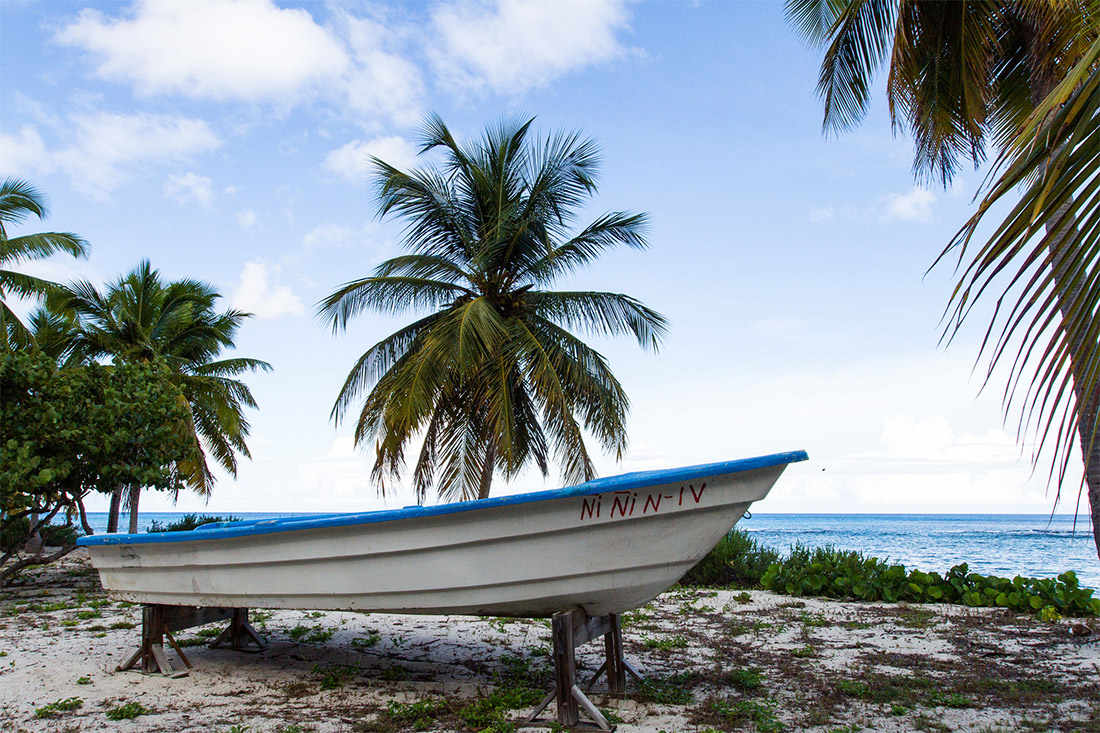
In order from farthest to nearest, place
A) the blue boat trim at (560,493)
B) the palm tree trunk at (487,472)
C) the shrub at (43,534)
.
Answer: the shrub at (43,534)
the palm tree trunk at (487,472)
the blue boat trim at (560,493)

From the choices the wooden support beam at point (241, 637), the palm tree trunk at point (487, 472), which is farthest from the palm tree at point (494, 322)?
the wooden support beam at point (241, 637)

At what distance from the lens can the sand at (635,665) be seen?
13.9 feet

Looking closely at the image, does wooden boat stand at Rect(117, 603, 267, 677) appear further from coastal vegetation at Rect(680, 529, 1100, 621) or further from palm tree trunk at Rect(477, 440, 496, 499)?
palm tree trunk at Rect(477, 440, 496, 499)

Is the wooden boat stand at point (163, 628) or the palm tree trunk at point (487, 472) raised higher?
the palm tree trunk at point (487, 472)

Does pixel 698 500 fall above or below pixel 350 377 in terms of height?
below

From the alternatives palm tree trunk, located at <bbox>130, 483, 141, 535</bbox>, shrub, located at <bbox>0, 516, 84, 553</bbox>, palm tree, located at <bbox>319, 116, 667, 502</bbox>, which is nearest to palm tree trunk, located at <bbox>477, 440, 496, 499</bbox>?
palm tree, located at <bbox>319, 116, 667, 502</bbox>

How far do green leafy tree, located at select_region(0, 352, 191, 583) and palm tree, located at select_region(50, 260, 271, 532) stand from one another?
17.7ft

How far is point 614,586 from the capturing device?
4133 mm

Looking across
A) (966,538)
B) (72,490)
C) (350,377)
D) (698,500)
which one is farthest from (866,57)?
(966,538)

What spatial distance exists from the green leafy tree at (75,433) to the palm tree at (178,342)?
5.38 meters

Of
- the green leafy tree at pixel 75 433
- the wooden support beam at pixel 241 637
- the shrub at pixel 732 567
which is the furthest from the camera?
the shrub at pixel 732 567

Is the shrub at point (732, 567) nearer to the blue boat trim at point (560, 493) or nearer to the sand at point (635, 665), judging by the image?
the sand at point (635, 665)

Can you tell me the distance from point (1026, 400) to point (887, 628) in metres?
6.26

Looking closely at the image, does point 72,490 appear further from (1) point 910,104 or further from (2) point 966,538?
(2) point 966,538
